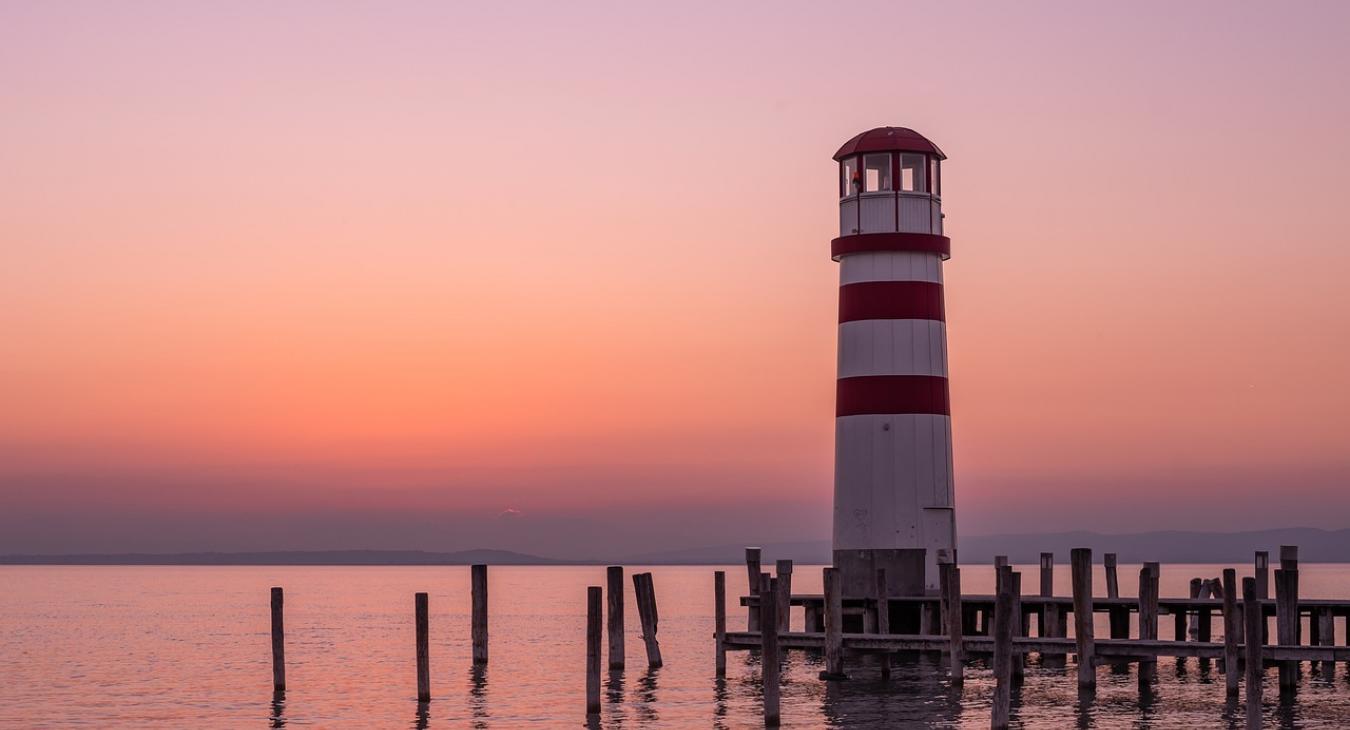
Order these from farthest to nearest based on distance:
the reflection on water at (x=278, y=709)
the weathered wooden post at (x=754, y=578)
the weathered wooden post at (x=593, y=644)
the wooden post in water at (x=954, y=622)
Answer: the weathered wooden post at (x=754, y=578) → the reflection on water at (x=278, y=709) → the wooden post in water at (x=954, y=622) → the weathered wooden post at (x=593, y=644)

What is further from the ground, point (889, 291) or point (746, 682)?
point (889, 291)

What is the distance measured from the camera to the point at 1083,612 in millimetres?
30469

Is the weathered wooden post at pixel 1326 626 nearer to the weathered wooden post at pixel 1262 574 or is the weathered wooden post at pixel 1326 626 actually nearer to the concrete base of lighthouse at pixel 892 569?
the weathered wooden post at pixel 1262 574

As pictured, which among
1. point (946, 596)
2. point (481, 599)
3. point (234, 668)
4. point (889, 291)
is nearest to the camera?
point (946, 596)

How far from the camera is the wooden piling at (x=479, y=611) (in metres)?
39.0

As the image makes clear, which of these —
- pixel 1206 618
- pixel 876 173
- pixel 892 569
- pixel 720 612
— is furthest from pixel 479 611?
pixel 1206 618

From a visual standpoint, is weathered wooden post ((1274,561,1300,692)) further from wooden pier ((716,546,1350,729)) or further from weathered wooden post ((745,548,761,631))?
weathered wooden post ((745,548,761,631))

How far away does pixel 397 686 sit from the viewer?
146 ft

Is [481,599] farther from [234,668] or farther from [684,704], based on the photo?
[234,668]

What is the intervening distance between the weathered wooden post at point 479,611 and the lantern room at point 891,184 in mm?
11667

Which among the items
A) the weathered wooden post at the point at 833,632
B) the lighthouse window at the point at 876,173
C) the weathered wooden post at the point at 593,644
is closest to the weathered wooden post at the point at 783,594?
the weathered wooden post at the point at 833,632

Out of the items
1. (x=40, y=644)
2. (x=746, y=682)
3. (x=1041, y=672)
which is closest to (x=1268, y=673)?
(x=1041, y=672)

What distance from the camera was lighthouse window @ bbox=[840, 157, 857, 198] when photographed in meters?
37.1

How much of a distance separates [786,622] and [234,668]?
24292 mm
